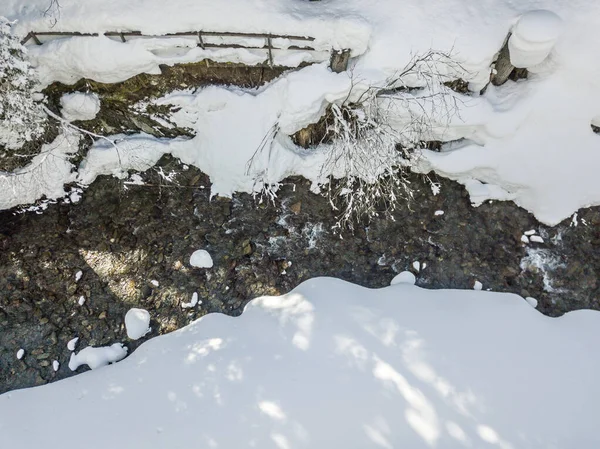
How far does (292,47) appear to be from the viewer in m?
3.50

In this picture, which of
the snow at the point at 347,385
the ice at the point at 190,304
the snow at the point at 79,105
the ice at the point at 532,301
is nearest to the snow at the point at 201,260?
the ice at the point at 190,304

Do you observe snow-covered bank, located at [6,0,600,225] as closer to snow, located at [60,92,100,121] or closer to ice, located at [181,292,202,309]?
snow, located at [60,92,100,121]

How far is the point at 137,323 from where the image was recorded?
4242mm

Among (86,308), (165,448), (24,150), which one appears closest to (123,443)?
(165,448)

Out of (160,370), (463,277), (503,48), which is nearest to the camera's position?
(503,48)

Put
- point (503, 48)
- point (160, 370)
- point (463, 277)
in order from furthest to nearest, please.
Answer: point (463, 277) → point (160, 370) → point (503, 48)

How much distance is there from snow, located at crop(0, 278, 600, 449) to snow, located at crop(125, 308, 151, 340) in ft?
0.60

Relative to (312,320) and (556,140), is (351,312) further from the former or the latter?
(556,140)

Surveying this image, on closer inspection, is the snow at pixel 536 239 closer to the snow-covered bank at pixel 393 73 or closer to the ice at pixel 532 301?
the snow-covered bank at pixel 393 73

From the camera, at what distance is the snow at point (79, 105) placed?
3.96m

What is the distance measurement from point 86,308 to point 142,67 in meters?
2.72

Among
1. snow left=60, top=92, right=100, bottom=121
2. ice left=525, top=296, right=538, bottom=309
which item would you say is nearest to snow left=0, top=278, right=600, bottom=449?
ice left=525, top=296, right=538, bottom=309

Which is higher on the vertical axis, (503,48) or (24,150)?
(503,48)

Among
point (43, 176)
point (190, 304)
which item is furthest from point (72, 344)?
point (43, 176)
